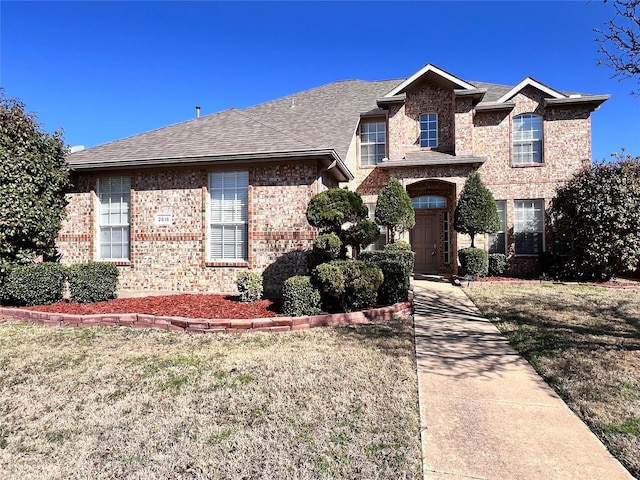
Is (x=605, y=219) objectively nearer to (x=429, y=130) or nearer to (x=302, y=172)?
(x=429, y=130)

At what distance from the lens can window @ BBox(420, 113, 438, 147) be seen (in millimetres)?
14922

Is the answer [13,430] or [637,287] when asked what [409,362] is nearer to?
[13,430]

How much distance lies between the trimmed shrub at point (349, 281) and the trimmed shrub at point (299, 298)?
0.27 metres

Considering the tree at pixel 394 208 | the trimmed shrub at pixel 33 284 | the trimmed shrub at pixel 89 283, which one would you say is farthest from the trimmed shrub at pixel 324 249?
the trimmed shrub at pixel 33 284

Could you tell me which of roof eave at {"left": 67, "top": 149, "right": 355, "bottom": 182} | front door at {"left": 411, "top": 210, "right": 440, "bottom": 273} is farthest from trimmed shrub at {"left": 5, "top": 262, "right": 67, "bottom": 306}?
front door at {"left": 411, "top": 210, "right": 440, "bottom": 273}

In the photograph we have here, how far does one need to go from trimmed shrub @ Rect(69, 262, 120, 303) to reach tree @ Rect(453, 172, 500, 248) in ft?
37.5

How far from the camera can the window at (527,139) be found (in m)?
14.2

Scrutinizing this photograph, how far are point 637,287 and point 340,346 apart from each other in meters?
10.7

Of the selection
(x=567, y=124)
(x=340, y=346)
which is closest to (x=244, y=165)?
(x=340, y=346)

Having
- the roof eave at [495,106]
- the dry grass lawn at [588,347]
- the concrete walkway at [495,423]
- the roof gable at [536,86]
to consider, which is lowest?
the concrete walkway at [495,423]

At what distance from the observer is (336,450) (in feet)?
8.85

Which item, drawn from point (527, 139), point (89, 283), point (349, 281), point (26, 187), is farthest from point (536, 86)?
point (26, 187)

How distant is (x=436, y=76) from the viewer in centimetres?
1437

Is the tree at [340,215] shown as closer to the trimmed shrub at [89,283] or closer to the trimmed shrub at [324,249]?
the trimmed shrub at [324,249]
